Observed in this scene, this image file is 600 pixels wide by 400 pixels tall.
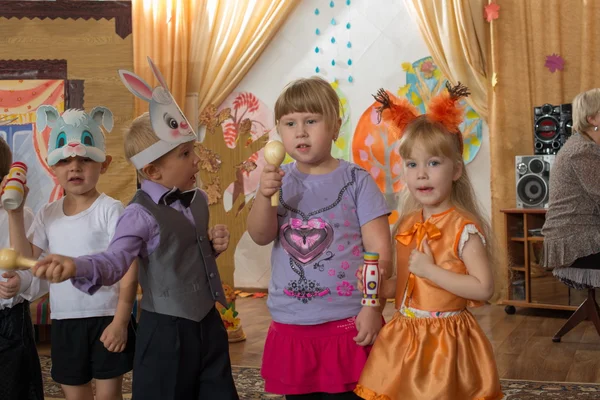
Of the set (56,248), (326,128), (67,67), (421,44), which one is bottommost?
(56,248)

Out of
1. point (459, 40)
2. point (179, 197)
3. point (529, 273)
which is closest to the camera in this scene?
point (179, 197)

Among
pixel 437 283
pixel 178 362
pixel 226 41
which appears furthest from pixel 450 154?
pixel 226 41

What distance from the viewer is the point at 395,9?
5.77 m

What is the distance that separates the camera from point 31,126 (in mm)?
4324

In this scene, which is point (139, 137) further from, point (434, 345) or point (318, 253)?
point (434, 345)

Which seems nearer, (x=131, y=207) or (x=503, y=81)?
(x=131, y=207)

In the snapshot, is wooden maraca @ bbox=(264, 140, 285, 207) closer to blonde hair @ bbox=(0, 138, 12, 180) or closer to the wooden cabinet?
blonde hair @ bbox=(0, 138, 12, 180)

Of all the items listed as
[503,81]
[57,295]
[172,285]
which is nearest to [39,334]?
[57,295]

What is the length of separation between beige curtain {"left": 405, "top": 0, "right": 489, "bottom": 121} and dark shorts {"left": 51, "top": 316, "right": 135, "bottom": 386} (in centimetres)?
→ 389

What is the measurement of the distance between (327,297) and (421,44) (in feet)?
13.4

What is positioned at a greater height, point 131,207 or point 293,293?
point 131,207

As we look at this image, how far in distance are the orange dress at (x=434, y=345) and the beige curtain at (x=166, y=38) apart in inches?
177

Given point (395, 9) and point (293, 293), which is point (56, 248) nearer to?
point (293, 293)

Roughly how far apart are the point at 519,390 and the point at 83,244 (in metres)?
1.99
